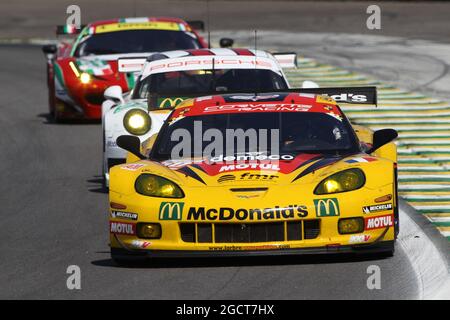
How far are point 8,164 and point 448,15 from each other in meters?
19.2

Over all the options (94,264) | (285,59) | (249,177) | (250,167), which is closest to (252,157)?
(250,167)

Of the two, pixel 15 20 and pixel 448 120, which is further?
pixel 15 20

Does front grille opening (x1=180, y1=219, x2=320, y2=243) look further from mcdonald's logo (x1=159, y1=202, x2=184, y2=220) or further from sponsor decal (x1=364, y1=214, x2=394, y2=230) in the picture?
sponsor decal (x1=364, y1=214, x2=394, y2=230)

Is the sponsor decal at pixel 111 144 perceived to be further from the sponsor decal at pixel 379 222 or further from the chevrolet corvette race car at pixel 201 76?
the sponsor decal at pixel 379 222

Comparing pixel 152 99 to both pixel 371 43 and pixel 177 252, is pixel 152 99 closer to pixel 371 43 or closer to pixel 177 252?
pixel 177 252

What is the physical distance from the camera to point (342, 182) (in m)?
8.81

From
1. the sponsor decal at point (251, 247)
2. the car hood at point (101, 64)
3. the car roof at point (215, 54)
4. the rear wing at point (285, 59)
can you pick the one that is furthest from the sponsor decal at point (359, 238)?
the car hood at point (101, 64)

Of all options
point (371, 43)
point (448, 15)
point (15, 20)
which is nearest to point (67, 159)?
point (371, 43)

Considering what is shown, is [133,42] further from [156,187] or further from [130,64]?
[156,187]

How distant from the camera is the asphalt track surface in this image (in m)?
8.09

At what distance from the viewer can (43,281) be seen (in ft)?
28.1

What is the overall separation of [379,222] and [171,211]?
1.32 meters

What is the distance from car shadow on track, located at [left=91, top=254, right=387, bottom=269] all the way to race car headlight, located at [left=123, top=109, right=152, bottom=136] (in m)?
3.05

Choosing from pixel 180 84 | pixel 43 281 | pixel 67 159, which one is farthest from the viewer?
pixel 67 159
